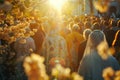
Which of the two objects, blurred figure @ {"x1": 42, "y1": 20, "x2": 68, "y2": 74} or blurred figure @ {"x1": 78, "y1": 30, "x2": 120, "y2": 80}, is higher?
blurred figure @ {"x1": 78, "y1": 30, "x2": 120, "y2": 80}

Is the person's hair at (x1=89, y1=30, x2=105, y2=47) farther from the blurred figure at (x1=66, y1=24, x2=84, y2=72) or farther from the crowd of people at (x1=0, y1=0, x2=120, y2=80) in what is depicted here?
the blurred figure at (x1=66, y1=24, x2=84, y2=72)

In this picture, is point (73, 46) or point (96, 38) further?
point (73, 46)

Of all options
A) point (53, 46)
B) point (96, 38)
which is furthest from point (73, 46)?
point (96, 38)

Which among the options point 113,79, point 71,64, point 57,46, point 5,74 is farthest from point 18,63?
point 113,79

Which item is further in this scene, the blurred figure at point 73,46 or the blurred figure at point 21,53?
the blurred figure at point 73,46

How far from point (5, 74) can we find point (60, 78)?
5071mm

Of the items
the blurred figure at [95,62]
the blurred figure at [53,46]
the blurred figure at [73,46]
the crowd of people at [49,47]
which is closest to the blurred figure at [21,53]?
the crowd of people at [49,47]

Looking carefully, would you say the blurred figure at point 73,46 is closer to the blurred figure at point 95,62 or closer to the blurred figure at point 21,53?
the blurred figure at point 21,53

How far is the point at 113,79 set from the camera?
1.71 m

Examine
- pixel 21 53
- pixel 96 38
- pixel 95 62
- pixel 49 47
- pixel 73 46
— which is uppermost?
pixel 96 38

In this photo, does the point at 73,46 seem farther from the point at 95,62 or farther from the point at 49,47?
the point at 95,62

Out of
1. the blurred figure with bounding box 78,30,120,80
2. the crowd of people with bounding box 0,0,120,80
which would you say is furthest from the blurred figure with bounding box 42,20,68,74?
the blurred figure with bounding box 78,30,120,80

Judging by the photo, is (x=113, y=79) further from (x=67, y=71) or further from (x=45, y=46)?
(x=45, y=46)

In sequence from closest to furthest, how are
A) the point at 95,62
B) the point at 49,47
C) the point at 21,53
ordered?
the point at 95,62 → the point at 21,53 → the point at 49,47
